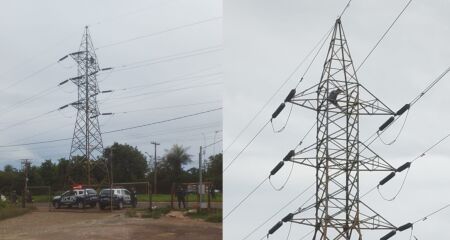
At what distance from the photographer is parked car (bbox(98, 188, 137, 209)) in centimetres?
386

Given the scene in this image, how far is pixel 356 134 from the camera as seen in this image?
20.0ft

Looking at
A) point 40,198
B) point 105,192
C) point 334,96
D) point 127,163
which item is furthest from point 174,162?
point 334,96

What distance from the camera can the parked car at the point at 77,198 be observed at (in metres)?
3.66

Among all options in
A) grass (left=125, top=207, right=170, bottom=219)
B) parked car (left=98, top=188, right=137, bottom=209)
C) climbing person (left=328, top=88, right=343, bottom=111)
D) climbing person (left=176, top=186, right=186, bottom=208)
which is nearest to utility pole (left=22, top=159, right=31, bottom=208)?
parked car (left=98, top=188, right=137, bottom=209)

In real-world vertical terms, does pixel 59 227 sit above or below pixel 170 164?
below

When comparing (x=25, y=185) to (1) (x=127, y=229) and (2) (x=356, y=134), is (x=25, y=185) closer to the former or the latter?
(1) (x=127, y=229)

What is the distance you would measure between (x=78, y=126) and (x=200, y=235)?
1279mm

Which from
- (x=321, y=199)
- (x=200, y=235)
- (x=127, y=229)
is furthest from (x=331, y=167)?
(x=127, y=229)

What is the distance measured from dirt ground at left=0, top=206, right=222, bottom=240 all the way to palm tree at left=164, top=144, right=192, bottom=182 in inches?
14.5

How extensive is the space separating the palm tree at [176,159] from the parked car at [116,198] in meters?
0.41

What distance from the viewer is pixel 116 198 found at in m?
3.96

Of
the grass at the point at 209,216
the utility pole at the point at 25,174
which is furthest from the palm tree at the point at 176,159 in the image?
the utility pole at the point at 25,174

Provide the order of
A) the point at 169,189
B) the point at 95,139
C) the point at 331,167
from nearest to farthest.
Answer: the point at 95,139 → the point at 169,189 → the point at 331,167

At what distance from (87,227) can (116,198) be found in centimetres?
30
